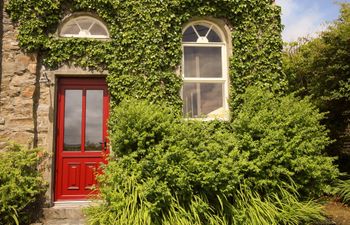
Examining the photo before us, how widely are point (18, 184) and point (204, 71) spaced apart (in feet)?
14.4

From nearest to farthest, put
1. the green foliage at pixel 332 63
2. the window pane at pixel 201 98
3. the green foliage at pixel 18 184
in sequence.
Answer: the green foliage at pixel 18 184 → the window pane at pixel 201 98 → the green foliage at pixel 332 63

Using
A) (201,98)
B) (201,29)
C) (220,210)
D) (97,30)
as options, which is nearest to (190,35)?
(201,29)

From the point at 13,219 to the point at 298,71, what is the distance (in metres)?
9.93

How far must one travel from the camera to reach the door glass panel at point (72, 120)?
6.50 meters

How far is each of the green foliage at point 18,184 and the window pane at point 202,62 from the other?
367 cm

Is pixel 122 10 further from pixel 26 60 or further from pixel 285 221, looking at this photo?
pixel 285 221

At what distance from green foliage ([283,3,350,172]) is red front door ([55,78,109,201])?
502 centimetres

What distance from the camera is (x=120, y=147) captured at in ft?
17.8

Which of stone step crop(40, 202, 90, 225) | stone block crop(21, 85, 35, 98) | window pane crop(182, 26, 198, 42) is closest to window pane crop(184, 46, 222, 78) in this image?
window pane crop(182, 26, 198, 42)

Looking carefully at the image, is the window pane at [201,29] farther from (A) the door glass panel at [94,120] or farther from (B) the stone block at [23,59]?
(B) the stone block at [23,59]

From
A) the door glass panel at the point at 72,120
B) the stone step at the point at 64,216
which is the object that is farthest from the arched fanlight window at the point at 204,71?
the stone step at the point at 64,216

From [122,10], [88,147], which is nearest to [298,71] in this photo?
[122,10]

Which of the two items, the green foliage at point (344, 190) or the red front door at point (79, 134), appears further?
the green foliage at point (344, 190)

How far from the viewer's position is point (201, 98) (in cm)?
708
